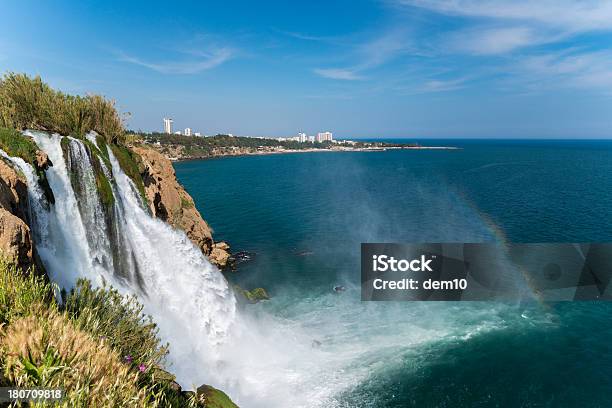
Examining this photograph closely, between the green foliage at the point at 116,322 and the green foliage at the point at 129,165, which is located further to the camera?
the green foliage at the point at 129,165

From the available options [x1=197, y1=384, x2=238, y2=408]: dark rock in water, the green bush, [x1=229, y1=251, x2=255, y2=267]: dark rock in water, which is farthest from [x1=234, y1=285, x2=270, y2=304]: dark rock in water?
the green bush

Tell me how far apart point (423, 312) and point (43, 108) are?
2630 centimetres

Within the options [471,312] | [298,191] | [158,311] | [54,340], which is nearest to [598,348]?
[471,312]

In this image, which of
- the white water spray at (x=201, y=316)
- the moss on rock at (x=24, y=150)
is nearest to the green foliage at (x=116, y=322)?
the white water spray at (x=201, y=316)

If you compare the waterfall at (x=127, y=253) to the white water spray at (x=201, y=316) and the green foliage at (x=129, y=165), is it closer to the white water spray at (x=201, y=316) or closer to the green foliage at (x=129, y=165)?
the white water spray at (x=201, y=316)

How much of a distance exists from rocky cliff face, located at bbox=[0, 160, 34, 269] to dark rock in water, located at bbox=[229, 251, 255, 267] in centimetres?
2504

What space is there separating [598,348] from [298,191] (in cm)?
6031

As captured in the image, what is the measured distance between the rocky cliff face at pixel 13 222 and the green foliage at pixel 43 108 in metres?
5.89

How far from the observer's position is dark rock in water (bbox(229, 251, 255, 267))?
36969mm

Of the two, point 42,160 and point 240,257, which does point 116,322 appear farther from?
point 240,257

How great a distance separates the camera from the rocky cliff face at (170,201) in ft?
88.3

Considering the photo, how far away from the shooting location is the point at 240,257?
38031 millimetres

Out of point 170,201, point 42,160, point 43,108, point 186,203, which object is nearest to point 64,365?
point 42,160

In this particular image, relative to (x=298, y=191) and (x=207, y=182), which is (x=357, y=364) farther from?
(x=207, y=182)
